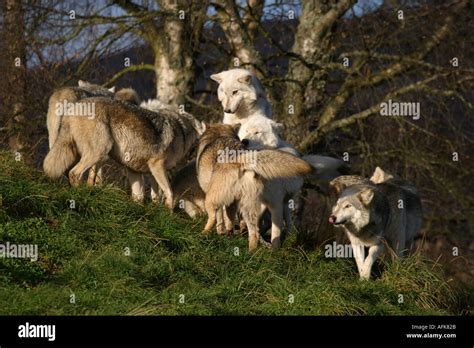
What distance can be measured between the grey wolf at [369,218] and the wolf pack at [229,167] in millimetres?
11

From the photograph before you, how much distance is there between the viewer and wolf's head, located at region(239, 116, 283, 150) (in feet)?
32.8

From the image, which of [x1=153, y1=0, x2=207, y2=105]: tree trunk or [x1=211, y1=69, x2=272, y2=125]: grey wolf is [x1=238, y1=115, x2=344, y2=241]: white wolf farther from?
[x1=153, y1=0, x2=207, y2=105]: tree trunk

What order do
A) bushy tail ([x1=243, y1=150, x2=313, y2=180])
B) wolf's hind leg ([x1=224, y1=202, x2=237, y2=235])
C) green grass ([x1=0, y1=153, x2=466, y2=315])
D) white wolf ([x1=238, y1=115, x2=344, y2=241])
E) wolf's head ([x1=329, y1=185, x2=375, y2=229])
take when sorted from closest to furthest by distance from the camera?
green grass ([x1=0, y1=153, x2=466, y2=315]), bushy tail ([x1=243, y1=150, x2=313, y2=180]), wolf's head ([x1=329, y1=185, x2=375, y2=229]), white wolf ([x1=238, y1=115, x2=344, y2=241]), wolf's hind leg ([x1=224, y1=202, x2=237, y2=235])

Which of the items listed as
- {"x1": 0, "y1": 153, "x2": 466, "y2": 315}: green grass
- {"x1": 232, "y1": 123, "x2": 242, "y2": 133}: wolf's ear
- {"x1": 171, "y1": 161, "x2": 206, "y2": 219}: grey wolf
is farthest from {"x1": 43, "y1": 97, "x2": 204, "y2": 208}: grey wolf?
{"x1": 232, "y1": 123, "x2": 242, "y2": 133}: wolf's ear

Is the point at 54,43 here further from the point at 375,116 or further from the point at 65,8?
the point at 375,116

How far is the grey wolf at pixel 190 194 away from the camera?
1035 cm

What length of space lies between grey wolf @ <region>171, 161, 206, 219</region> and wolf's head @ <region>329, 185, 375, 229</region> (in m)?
1.83

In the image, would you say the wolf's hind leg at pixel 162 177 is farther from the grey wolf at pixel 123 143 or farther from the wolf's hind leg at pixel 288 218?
the wolf's hind leg at pixel 288 218

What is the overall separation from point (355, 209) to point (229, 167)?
4.62 feet

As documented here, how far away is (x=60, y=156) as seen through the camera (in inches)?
384

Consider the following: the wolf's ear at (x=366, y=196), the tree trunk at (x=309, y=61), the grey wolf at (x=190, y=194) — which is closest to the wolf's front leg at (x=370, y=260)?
the wolf's ear at (x=366, y=196)

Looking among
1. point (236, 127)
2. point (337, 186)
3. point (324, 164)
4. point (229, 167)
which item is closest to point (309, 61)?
point (324, 164)
